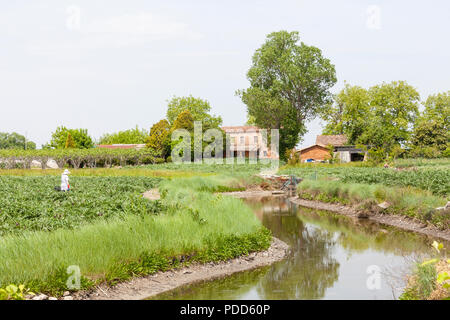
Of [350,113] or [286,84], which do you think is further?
[350,113]

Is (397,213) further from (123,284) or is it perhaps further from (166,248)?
(123,284)

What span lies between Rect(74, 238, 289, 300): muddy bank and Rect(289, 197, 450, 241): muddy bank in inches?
250

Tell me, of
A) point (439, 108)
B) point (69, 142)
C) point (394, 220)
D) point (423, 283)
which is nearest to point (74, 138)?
point (69, 142)

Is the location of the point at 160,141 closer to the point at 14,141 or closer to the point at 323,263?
the point at 323,263

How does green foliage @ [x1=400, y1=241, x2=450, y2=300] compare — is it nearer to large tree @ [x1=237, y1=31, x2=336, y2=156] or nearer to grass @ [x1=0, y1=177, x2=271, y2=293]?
grass @ [x1=0, y1=177, x2=271, y2=293]

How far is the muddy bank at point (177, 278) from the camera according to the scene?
9.59 m

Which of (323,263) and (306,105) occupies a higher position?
(306,105)

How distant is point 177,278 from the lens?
11.2 meters

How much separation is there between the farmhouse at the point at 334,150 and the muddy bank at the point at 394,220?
38.9 meters

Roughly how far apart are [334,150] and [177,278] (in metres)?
58.0

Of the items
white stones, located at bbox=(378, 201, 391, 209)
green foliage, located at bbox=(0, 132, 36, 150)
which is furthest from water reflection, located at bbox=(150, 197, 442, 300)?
green foliage, located at bbox=(0, 132, 36, 150)

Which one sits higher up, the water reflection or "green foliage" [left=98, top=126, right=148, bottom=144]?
"green foliage" [left=98, top=126, right=148, bottom=144]

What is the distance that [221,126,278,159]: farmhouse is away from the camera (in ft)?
255
